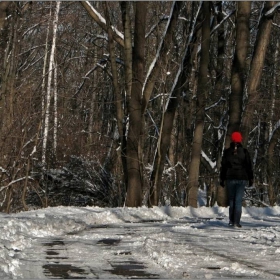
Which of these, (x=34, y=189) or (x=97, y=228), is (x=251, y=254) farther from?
(x=34, y=189)

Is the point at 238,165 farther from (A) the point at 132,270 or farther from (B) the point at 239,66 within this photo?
(B) the point at 239,66

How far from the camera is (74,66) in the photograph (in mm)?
44219

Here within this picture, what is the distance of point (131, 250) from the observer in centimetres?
1023

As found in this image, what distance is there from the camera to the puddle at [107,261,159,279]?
7.76 m

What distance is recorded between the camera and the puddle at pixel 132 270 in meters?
7.76

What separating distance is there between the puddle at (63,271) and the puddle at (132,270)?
0.40m

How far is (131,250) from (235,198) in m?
5.61

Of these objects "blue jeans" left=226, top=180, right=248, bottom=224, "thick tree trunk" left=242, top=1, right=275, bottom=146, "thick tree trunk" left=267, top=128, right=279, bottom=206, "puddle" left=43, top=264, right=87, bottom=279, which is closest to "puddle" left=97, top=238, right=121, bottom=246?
"puddle" left=43, top=264, right=87, bottom=279

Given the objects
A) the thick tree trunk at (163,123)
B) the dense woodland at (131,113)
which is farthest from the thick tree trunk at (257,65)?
the thick tree trunk at (163,123)

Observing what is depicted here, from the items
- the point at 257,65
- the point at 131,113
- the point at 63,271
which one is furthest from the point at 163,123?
the point at 63,271

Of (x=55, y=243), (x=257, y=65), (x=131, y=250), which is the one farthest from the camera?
(x=257, y=65)

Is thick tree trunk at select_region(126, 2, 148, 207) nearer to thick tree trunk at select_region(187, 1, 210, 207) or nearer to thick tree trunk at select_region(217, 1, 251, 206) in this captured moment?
thick tree trunk at select_region(187, 1, 210, 207)

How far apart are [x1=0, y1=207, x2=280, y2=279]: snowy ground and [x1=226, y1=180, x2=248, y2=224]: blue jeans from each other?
26 cm

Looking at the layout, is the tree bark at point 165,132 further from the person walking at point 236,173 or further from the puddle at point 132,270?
the puddle at point 132,270
